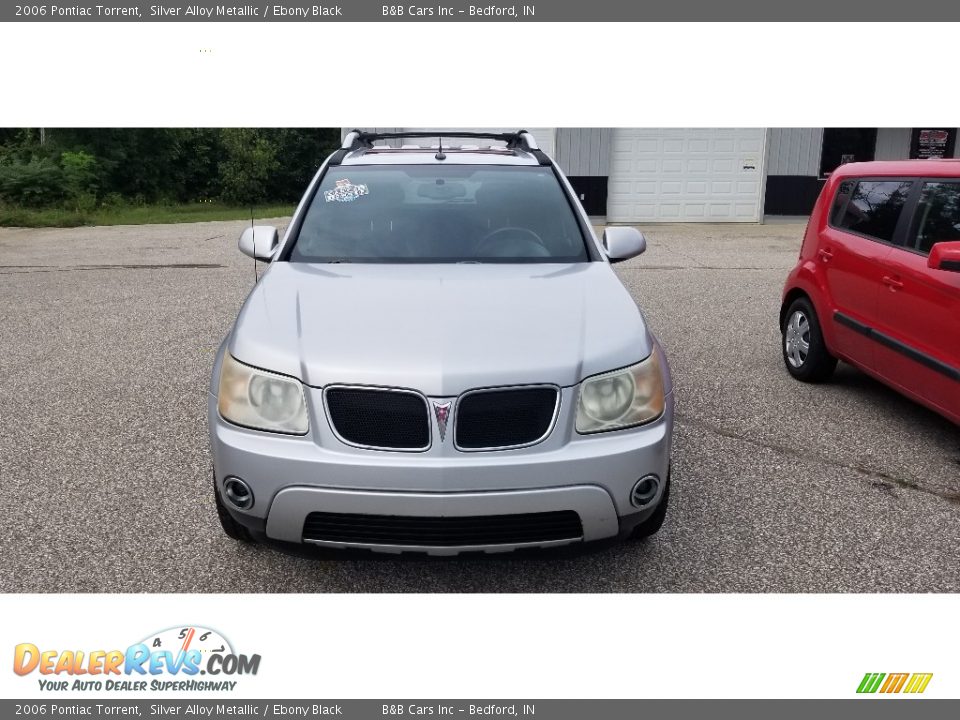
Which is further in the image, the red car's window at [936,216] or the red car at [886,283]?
the red car's window at [936,216]

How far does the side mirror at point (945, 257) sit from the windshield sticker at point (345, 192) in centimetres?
290

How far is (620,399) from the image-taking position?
9.94 ft

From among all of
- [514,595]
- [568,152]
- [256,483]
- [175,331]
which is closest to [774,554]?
[514,595]

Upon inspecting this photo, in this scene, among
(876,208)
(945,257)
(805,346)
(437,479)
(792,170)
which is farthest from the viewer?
(792,170)

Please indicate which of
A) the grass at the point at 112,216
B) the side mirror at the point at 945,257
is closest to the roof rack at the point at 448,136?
the side mirror at the point at 945,257

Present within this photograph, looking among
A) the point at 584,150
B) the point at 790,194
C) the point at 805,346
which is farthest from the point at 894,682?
the point at 790,194

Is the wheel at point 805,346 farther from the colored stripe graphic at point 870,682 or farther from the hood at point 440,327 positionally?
the colored stripe graphic at point 870,682

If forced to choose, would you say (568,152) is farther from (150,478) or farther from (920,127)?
(150,478)

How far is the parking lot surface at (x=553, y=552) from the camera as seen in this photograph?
11.2 ft

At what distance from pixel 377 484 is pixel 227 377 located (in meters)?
0.73

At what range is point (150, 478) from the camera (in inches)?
171

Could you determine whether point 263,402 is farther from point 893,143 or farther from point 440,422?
point 893,143

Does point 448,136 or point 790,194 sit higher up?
point 448,136

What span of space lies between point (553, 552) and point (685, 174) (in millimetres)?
16300
